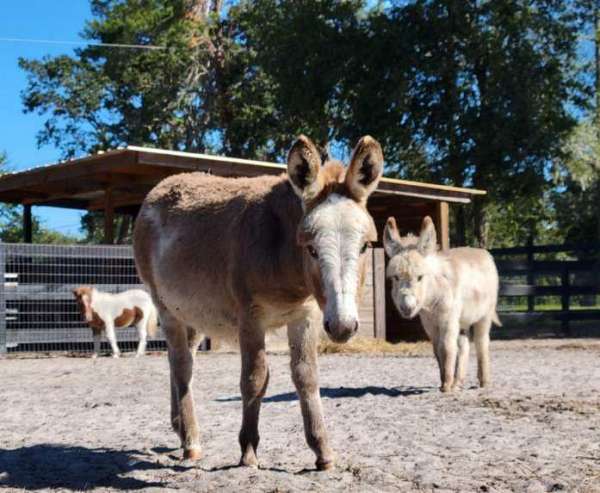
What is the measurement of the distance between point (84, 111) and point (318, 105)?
13.7 meters

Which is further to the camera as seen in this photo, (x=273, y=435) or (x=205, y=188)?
(x=273, y=435)

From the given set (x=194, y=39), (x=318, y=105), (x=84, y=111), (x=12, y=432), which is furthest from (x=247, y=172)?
(x=84, y=111)

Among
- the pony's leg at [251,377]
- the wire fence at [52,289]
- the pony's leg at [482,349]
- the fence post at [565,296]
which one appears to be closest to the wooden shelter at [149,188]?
the wire fence at [52,289]

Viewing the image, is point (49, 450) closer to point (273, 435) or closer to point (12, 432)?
point (12, 432)

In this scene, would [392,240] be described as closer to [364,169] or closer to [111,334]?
[364,169]

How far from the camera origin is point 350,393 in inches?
326

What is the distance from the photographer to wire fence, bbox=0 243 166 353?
13.8 metres

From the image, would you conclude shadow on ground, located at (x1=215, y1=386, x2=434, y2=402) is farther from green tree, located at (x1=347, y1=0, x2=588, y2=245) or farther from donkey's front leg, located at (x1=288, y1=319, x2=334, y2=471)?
green tree, located at (x1=347, y1=0, x2=588, y2=245)

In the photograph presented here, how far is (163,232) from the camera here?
5.35 meters

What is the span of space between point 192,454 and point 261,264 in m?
1.48

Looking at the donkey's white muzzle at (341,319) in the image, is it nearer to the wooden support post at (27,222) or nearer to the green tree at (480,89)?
the wooden support post at (27,222)

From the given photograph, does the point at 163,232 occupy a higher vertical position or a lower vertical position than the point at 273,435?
higher

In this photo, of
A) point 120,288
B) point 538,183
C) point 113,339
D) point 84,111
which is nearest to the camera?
point 113,339

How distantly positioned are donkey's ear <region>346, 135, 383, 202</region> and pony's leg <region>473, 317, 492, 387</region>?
5086 mm
